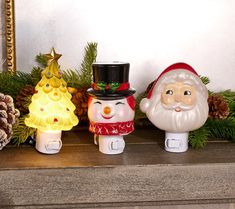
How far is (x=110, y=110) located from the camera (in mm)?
713

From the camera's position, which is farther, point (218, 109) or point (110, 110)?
point (218, 109)

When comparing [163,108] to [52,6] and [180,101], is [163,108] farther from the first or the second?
[52,6]

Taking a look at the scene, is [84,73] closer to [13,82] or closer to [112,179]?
[13,82]

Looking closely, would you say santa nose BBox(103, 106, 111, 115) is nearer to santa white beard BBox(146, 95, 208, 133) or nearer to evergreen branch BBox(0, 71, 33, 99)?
santa white beard BBox(146, 95, 208, 133)

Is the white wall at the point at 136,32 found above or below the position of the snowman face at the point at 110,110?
above

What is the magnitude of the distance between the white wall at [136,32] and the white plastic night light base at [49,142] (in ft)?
0.83

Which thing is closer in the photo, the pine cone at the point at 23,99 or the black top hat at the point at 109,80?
the black top hat at the point at 109,80

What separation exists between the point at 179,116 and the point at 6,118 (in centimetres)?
30

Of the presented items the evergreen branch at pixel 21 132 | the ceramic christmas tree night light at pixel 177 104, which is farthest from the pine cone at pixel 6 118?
the ceramic christmas tree night light at pixel 177 104

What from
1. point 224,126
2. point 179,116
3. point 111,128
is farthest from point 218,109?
point 111,128

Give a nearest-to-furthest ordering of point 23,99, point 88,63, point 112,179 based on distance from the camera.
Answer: point 112,179 → point 23,99 → point 88,63

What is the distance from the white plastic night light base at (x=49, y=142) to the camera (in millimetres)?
737

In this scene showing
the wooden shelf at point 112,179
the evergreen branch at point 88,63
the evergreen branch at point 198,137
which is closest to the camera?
the wooden shelf at point 112,179

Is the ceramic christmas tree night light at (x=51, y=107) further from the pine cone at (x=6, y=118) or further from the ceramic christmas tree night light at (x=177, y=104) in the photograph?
the ceramic christmas tree night light at (x=177, y=104)
